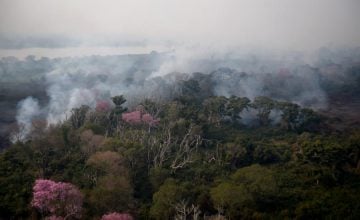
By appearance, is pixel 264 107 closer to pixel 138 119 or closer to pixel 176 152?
pixel 138 119

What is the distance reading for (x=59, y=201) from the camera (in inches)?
688

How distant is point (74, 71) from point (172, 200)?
3715cm

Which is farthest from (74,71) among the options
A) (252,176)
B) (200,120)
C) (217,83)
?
(252,176)

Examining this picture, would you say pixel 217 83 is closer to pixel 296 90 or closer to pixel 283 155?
pixel 296 90

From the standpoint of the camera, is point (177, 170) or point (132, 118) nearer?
point (177, 170)

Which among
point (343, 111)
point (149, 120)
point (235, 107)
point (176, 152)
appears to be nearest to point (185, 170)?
point (176, 152)

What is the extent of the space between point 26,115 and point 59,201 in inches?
752

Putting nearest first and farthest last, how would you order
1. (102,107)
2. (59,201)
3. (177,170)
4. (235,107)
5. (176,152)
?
(59,201), (177,170), (176,152), (102,107), (235,107)

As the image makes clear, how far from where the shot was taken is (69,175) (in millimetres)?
21938

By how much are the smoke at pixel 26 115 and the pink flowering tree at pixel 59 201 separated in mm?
12090

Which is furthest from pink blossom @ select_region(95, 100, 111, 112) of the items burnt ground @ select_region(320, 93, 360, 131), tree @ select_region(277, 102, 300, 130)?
burnt ground @ select_region(320, 93, 360, 131)

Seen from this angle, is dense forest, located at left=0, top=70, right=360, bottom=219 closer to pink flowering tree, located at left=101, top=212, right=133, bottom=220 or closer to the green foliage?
the green foliage

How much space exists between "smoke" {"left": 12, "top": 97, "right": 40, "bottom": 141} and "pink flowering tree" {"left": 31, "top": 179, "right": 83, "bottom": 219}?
39.7ft

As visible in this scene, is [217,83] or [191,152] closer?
[191,152]
